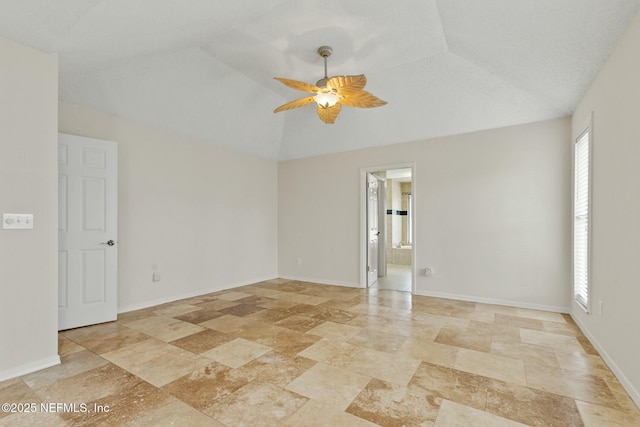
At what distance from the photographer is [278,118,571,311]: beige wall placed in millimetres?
4023

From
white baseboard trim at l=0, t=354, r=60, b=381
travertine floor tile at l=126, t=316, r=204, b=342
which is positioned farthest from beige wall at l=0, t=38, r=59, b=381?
travertine floor tile at l=126, t=316, r=204, b=342

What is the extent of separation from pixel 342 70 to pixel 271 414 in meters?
3.63

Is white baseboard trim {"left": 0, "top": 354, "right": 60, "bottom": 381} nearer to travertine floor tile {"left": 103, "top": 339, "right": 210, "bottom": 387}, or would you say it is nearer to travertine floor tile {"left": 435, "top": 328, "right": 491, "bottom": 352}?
travertine floor tile {"left": 103, "top": 339, "right": 210, "bottom": 387}

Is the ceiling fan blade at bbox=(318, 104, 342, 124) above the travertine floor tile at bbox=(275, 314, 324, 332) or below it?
above

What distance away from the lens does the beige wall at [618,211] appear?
2080 mm

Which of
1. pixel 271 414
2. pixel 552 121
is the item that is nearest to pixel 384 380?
pixel 271 414

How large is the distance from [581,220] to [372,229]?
9.95ft

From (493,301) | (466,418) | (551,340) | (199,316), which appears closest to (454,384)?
(466,418)

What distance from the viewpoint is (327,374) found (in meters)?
2.39

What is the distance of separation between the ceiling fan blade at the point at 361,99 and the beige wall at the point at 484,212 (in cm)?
189

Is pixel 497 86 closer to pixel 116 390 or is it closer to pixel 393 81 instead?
pixel 393 81

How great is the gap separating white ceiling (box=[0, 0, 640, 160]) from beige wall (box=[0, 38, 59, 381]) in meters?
0.29

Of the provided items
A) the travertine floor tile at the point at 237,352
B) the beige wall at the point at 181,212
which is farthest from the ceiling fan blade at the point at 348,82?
the beige wall at the point at 181,212

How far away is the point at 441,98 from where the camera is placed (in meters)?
4.17
